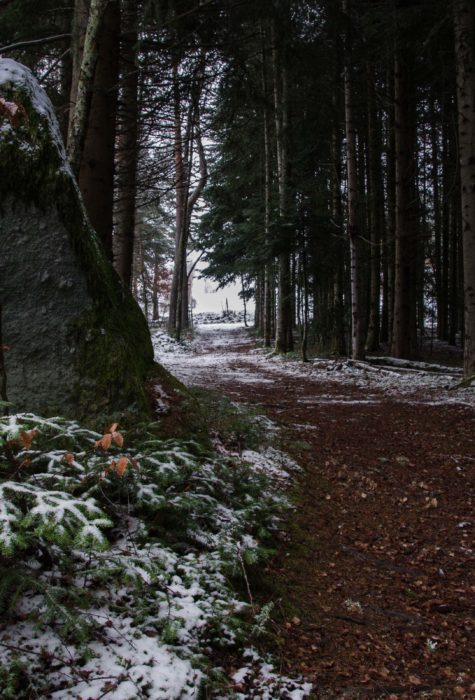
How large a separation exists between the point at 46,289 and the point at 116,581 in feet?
7.67

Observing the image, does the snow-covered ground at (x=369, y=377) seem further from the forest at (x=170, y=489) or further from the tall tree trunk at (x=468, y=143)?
the tall tree trunk at (x=468, y=143)

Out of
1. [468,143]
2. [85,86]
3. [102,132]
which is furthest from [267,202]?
[85,86]

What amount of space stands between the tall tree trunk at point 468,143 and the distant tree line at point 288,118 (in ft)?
0.09

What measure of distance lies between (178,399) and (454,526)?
274 cm

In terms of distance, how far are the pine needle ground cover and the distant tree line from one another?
3.49m

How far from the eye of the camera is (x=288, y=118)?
16.0 metres

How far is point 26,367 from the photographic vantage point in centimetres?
351

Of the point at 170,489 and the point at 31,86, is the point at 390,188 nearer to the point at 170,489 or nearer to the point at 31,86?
the point at 31,86

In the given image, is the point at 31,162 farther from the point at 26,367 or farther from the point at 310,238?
the point at 310,238

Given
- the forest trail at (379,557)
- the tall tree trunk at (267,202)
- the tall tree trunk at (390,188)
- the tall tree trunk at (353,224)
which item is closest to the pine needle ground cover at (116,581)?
the forest trail at (379,557)

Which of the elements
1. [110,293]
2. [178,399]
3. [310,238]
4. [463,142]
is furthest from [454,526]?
[310,238]

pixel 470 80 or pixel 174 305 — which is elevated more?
pixel 470 80

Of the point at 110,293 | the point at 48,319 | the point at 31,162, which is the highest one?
the point at 31,162

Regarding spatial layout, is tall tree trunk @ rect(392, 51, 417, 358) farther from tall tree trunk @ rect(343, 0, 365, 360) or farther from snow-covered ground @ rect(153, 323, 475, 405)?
snow-covered ground @ rect(153, 323, 475, 405)
